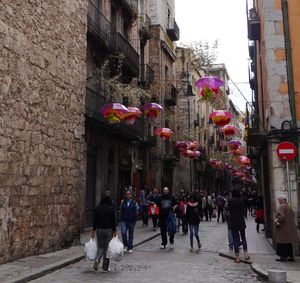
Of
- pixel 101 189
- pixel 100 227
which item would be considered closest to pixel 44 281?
pixel 100 227

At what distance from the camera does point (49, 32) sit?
1031 centimetres

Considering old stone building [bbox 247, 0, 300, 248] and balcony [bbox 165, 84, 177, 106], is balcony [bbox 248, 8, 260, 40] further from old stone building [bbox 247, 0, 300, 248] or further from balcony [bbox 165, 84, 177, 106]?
balcony [bbox 165, 84, 177, 106]

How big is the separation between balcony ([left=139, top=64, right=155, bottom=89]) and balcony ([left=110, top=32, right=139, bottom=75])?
76.9 inches

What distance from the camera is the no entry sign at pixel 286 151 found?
9.96 m

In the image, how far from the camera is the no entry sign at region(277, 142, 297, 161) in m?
9.96

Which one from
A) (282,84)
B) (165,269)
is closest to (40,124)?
(165,269)

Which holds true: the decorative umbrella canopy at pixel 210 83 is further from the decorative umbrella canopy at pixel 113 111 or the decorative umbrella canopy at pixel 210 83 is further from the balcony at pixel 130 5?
the balcony at pixel 130 5

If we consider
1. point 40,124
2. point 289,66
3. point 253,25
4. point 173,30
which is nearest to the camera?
point 40,124

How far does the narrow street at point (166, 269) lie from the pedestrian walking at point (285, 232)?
1.01 m

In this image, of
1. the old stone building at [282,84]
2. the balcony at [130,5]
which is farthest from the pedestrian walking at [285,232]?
the balcony at [130,5]

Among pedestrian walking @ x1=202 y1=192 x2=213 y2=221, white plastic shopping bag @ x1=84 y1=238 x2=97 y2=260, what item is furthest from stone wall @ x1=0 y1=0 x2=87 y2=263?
pedestrian walking @ x1=202 y1=192 x2=213 y2=221

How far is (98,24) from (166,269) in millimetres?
11916

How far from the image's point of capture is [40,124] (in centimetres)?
973

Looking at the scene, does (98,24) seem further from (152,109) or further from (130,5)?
(130,5)
